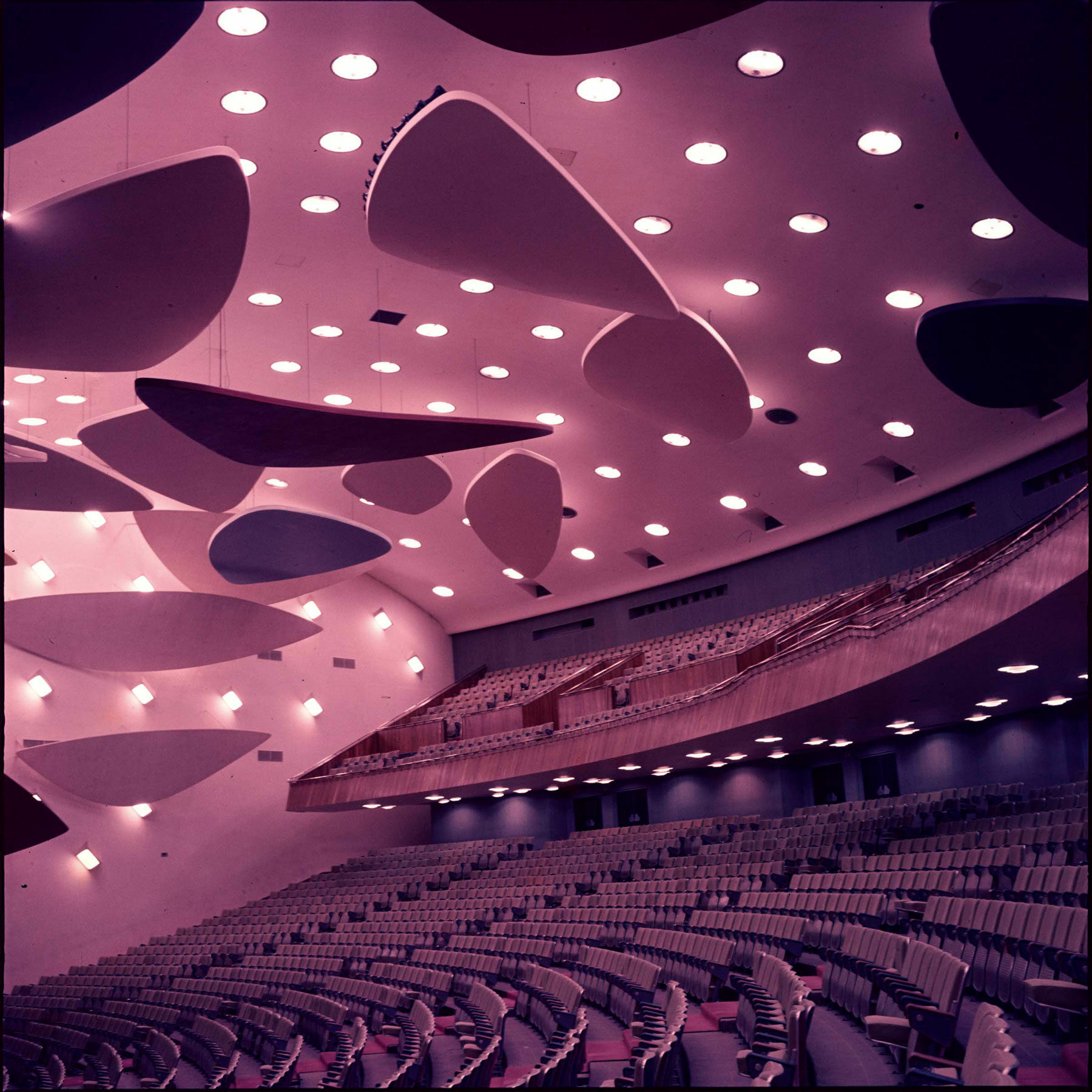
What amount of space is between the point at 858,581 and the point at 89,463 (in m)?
13.8

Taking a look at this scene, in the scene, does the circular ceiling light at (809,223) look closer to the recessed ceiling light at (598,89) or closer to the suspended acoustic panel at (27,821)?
the recessed ceiling light at (598,89)

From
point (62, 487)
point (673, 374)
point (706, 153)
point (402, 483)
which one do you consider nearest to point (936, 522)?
point (673, 374)

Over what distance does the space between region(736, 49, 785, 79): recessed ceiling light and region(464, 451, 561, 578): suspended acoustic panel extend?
749 centimetres

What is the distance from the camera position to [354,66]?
10961 mm

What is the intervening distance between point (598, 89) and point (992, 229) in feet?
16.0

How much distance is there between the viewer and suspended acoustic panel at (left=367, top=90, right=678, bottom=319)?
8773 millimetres

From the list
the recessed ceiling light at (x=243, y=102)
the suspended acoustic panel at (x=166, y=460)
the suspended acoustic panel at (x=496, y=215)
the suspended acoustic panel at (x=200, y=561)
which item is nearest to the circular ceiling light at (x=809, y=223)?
the suspended acoustic panel at (x=496, y=215)

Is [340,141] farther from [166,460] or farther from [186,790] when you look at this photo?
[186,790]

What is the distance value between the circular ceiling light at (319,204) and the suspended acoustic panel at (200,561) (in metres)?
7.63

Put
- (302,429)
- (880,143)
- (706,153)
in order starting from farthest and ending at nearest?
(706,153)
(302,429)
(880,143)

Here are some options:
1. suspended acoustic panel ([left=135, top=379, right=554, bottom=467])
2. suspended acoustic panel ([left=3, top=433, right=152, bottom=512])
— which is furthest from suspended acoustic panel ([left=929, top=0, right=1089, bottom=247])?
suspended acoustic panel ([left=3, top=433, right=152, bottom=512])

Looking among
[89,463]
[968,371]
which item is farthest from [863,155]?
[89,463]

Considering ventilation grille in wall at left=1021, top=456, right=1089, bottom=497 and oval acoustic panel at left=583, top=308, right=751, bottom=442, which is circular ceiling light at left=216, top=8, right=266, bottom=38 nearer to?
oval acoustic panel at left=583, top=308, right=751, bottom=442

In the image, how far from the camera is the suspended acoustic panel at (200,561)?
20844 mm
